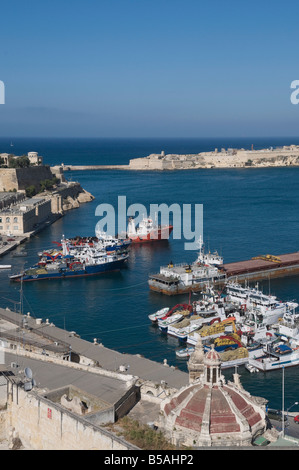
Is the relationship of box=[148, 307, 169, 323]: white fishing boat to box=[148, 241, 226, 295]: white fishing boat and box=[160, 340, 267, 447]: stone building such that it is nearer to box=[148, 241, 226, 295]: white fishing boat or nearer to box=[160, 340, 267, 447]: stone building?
box=[148, 241, 226, 295]: white fishing boat

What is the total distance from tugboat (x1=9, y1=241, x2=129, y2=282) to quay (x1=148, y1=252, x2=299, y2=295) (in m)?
5.35

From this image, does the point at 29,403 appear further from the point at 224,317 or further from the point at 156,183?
the point at 156,183

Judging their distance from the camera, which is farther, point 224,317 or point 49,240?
point 49,240

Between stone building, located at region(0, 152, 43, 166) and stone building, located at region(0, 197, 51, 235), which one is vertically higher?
stone building, located at region(0, 152, 43, 166)

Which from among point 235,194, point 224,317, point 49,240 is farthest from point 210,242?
point 235,194

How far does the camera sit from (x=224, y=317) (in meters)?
30.5

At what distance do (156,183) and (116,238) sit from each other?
178 ft

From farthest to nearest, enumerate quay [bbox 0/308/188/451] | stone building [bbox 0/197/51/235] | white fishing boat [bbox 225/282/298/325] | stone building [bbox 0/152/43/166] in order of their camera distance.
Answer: stone building [bbox 0/152/43/166] → stone building [bbox 0/197/51/235] → white fishing boat [bbox 225/282/298/325] → quay [bbox 0/308/188/451]

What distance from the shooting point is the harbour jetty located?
138m

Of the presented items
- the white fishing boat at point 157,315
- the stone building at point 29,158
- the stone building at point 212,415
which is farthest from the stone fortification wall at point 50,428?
the stone building at point 29,158

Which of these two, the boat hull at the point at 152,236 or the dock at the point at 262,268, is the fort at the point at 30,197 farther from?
the dock at the point at 262,268

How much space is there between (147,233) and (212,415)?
140 ft

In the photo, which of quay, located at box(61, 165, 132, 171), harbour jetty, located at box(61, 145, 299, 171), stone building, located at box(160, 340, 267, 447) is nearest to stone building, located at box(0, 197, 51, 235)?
stone building, located at box(160, 340, 267, 447)

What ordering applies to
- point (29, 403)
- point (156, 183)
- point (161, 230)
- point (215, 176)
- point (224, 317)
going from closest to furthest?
point (29, 403) → point (224, 317) → point (161, 230) → point (156, 183) → point (215, 176)
